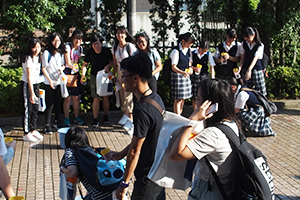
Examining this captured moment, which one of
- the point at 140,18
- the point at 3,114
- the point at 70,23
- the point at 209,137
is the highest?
the point at 140,18

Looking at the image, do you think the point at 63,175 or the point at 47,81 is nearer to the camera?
the point at 63,175

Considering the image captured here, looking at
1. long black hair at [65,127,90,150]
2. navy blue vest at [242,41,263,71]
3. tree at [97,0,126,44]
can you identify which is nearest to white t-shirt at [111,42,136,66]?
navy blue vest at [242,41,263,71]

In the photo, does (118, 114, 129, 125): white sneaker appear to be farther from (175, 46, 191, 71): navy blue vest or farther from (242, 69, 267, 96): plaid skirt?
(242, 69, 267, 96): plaid skirt

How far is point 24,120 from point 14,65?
286cm

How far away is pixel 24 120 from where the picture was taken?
731 centimetres

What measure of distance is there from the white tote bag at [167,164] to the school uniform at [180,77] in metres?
4.93

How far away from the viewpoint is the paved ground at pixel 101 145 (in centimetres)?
532

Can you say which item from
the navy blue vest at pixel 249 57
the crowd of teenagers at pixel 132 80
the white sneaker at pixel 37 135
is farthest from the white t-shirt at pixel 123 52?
the navy blue vest at pixel 249 57

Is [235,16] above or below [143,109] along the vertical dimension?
above

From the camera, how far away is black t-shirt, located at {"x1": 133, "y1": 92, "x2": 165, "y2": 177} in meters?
3.11

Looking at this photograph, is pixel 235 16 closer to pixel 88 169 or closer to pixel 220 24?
pixel 220 24

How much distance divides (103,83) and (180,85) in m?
1.56

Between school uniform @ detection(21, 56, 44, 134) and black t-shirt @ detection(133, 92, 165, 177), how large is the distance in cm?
439

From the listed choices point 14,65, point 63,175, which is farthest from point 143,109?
point 14,65
